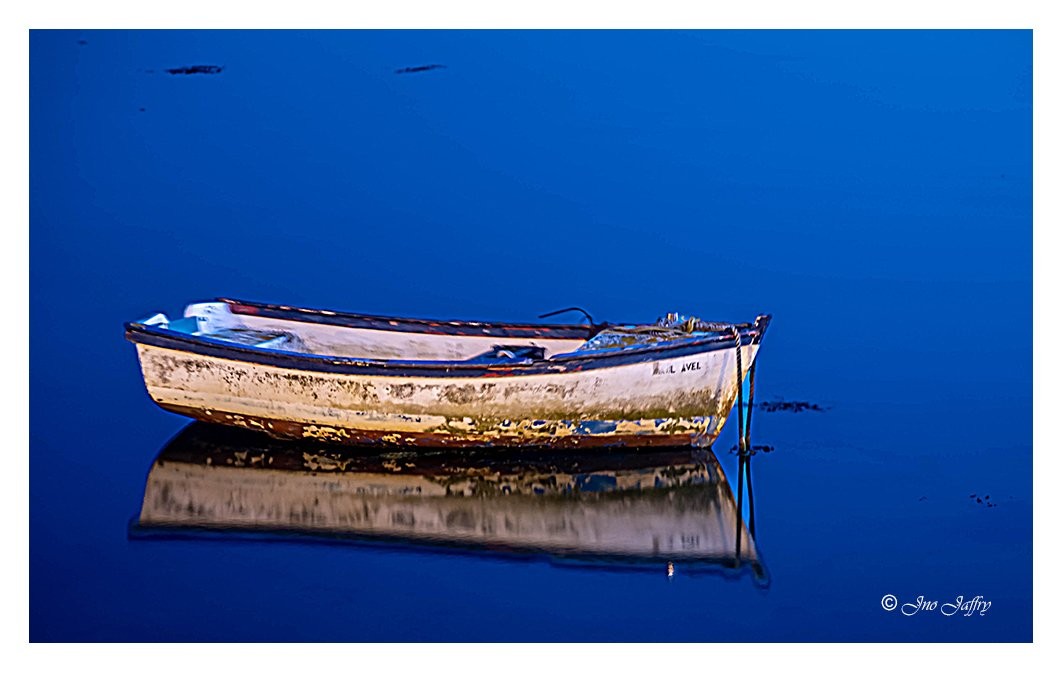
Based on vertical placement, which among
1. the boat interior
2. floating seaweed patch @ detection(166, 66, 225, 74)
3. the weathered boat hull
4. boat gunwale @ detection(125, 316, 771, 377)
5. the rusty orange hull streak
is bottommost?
the rusty orange hull streak

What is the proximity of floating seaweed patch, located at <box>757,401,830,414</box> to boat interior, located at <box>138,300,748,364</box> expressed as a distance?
0.83 m

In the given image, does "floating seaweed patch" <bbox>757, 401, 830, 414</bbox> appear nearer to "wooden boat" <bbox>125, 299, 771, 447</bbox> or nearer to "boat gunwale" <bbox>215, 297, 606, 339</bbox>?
"wooden boat" <bbox>125, 299, 771, 447</bbox>

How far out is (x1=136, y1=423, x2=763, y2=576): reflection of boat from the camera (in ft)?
16.1

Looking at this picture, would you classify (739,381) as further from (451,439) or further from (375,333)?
(375,333)

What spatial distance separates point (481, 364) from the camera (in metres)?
5.43

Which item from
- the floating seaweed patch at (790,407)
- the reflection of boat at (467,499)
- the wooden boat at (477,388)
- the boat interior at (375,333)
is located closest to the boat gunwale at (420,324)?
the boat interior at (375,333)

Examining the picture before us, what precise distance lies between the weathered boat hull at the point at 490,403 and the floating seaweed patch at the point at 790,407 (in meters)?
0.69

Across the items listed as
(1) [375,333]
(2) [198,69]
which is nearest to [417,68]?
(2) [198,69]

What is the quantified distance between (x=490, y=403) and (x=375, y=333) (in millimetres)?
1051

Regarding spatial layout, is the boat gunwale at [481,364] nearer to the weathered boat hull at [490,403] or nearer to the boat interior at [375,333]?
the weathered boat hull at [490,403]

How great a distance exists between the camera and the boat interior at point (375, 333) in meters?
6.10

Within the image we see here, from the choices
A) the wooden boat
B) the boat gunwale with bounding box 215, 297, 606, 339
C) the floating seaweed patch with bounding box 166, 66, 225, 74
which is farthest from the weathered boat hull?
the floating seaweed patch with bounding box 166, 66, 225, 74

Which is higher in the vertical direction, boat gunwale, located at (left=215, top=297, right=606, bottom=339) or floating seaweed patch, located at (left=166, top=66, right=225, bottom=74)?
floating seaweed patch, located at (left=166, top=66, right=225, bottom=74)

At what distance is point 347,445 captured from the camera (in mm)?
5746
